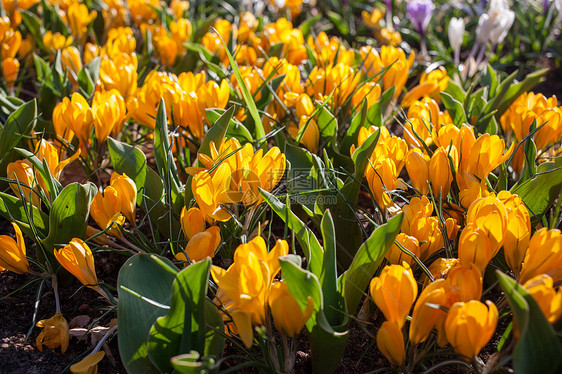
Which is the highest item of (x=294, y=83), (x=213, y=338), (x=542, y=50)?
(x=294, y=83)

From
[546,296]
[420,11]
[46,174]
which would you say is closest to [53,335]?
[46,174]

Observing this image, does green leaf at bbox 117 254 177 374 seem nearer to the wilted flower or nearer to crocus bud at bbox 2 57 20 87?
the wilted flower

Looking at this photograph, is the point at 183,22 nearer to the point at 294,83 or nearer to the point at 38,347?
the point at 294,83

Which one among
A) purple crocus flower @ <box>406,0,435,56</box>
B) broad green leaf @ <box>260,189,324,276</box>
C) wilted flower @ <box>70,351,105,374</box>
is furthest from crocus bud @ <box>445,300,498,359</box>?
purple crocus flower @ <box>406,0,435,56</box>

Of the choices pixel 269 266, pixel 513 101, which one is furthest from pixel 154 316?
pixel 513 101

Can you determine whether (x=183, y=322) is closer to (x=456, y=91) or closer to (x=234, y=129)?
(x=234, y=129)

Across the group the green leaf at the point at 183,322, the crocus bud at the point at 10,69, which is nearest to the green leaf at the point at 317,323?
the green leaf at the point at 183,322
